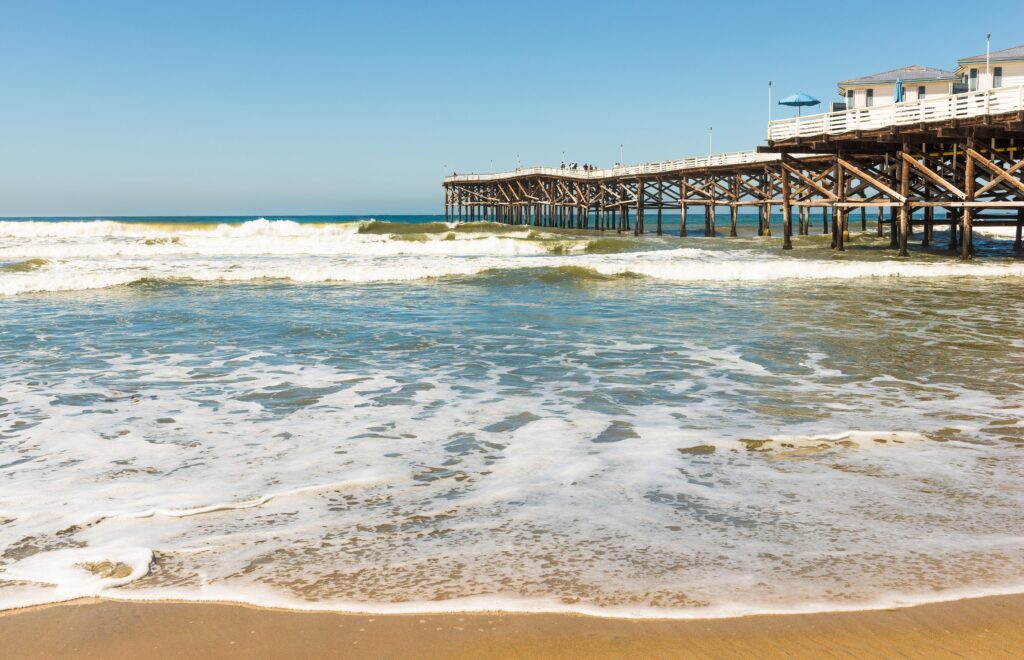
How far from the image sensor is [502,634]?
3.00 meters

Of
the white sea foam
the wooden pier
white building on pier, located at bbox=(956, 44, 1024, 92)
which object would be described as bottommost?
the white sea foam

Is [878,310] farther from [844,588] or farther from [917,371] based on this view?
[844,588]

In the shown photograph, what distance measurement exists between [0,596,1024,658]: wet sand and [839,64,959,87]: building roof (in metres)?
39.6

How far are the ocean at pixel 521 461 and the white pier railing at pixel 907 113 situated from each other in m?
10.7

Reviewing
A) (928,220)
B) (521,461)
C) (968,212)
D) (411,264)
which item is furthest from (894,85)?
(521,461)

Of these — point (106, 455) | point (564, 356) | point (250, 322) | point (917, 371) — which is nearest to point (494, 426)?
point (106, 455)

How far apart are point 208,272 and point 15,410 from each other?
60.2 ft

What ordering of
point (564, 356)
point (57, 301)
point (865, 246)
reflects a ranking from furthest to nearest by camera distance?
point (865, 246), point (57, 301), point (564, 356)

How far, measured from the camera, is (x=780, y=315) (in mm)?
13172

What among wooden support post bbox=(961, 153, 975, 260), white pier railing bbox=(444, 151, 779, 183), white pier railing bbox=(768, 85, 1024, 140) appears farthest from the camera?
white pier railing bbox=(444, 151, 779, 183)

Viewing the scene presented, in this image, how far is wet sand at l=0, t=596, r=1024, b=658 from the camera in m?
2.86

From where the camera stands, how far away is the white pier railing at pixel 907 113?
2116 cm

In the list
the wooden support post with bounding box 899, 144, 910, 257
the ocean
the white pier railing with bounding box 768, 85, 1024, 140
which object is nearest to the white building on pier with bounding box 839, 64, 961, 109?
the white pier railing with bounding box 768, 85, 1024, 140

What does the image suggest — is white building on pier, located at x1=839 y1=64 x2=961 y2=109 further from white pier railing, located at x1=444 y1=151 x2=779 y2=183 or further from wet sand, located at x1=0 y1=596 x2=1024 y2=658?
wet sand, located at x1=0 y1=596 x2=1024 y2=658
